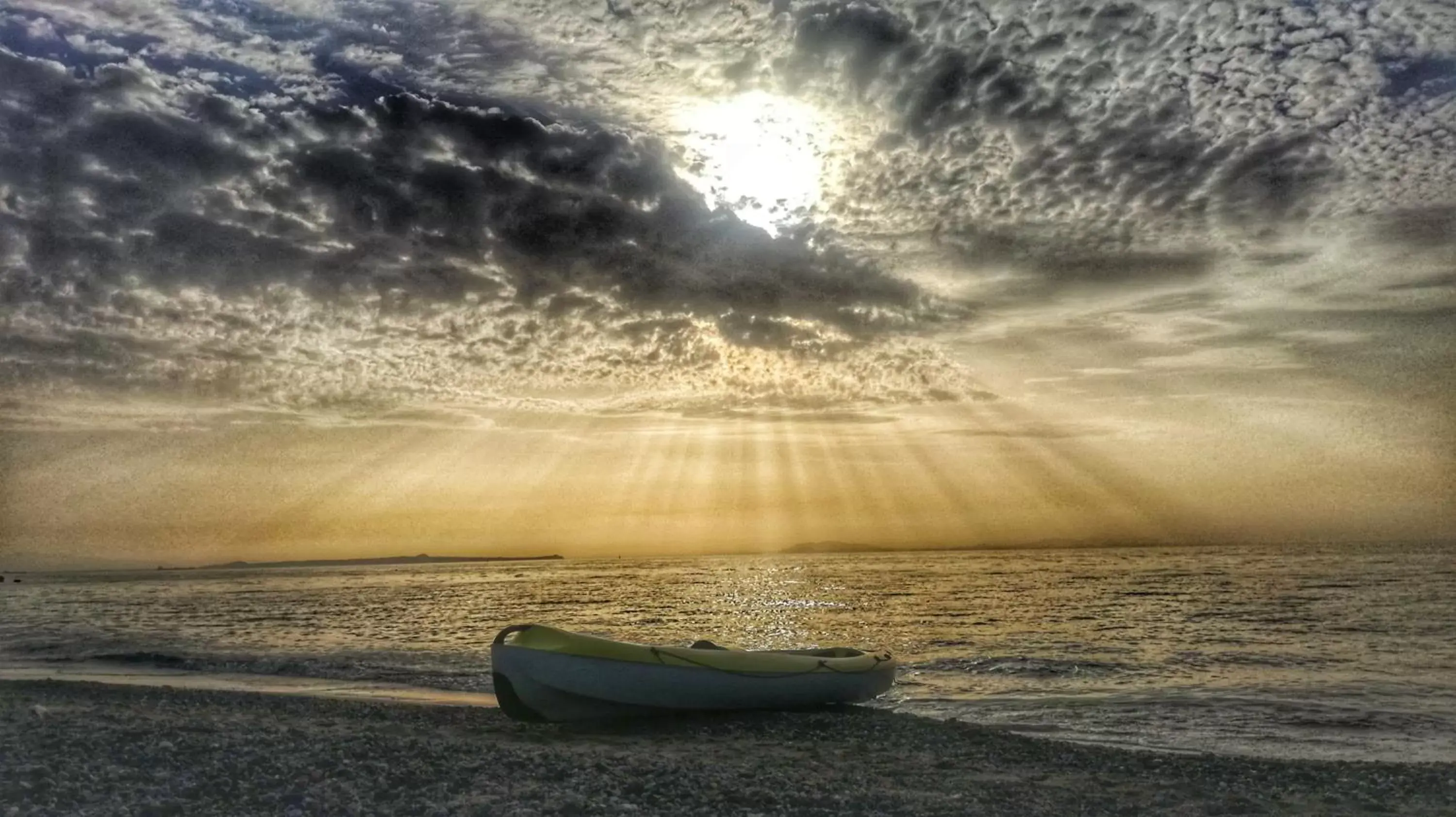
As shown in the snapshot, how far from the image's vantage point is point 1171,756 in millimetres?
12469

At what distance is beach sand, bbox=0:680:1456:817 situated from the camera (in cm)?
931

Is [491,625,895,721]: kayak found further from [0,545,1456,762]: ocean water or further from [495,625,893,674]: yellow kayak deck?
[0,545,1456,762]: ocean water

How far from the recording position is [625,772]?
34.9 feet

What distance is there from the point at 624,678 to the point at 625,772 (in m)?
4.89

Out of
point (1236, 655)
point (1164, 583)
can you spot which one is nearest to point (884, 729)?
point (1236, 655)

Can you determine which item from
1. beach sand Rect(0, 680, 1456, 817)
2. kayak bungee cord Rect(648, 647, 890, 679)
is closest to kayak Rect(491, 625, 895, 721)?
kayak bungee cord Rect(648, 647, 890, 679)

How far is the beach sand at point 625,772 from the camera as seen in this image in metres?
9.31

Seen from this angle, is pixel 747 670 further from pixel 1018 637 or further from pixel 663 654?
pixel 1018 637

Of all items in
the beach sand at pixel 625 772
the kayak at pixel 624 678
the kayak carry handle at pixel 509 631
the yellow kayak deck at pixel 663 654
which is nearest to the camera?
the beach sand at pixel 625 772

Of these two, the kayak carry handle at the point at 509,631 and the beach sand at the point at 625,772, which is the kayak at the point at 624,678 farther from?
the beach sand at the point at 625,772

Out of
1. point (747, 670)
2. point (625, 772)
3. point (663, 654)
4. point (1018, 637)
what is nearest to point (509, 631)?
point (663, 654)

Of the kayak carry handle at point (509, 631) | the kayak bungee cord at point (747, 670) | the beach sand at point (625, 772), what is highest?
the kayak carry handle at point (509, 631)

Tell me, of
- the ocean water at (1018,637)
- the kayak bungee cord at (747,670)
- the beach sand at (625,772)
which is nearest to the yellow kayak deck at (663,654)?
the kayak bungee cord at (747,670)

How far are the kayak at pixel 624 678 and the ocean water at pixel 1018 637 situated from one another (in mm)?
3441
